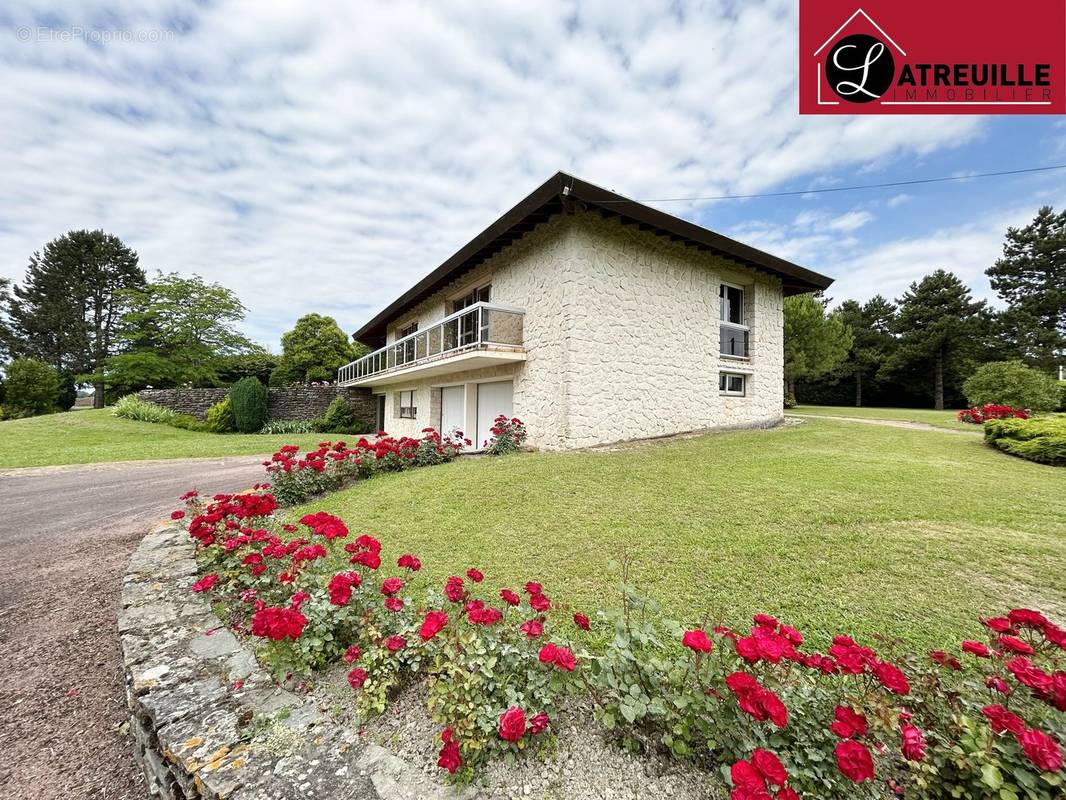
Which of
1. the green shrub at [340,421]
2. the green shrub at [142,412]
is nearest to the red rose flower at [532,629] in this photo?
the green shrub at [340,421]

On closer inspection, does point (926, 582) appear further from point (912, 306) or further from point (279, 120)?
point (912, 306)

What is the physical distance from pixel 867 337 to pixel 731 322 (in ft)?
88.5

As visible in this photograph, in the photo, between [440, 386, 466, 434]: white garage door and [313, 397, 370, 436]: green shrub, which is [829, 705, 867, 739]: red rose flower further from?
[313, 397, 370, 436]: green shrub

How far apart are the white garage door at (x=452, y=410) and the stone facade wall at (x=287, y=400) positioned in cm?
926

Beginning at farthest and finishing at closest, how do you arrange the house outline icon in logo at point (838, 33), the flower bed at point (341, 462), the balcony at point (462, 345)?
the balcony at point (462, 345)
the flower bed at point (341, 462)
the house outline icon in logo at point (838, 33)

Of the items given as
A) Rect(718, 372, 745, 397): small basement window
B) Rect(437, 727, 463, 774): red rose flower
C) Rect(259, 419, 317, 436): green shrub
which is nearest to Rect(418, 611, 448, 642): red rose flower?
Rect(437, 727, 463, 774): red rose flower

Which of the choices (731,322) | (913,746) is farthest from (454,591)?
(731,322)

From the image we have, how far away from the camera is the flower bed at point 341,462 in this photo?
5.88 m

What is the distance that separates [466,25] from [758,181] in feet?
22.3

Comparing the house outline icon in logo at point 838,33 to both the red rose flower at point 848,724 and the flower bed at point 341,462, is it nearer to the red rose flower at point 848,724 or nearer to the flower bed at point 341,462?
the red rose flower at point 848,724

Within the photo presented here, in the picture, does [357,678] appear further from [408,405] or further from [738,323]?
[408,405]

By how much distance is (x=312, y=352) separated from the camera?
2989 centimetres

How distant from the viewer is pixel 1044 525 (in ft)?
12.4

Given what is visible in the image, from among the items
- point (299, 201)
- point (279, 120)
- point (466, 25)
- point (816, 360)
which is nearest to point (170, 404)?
point (299, 201)
